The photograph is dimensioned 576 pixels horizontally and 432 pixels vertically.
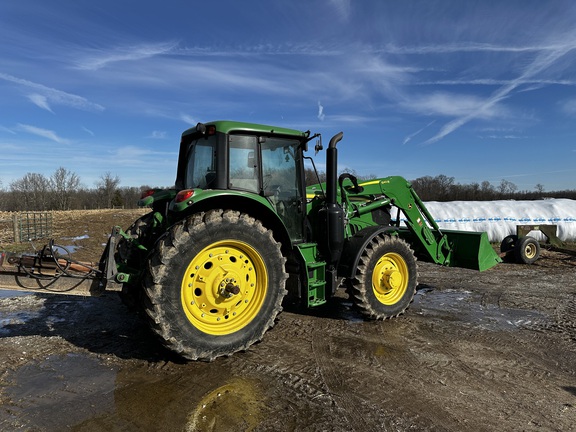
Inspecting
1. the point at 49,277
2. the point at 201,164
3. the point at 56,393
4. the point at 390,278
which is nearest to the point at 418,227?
the point at 390,278

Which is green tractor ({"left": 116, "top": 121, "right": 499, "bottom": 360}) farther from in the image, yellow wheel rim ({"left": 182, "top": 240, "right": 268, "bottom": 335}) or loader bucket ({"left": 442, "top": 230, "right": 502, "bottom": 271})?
loader bucket ({"left": 442, "top": 230, "right": 502, "bottom": 271})

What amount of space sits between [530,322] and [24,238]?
66.3 feet

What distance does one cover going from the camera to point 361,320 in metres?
5.30

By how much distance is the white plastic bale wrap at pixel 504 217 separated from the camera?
1402 centimetres

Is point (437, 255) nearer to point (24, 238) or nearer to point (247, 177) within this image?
point (247, 177)

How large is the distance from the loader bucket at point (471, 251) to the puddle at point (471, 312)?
582 millimetres

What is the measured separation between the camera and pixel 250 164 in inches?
177

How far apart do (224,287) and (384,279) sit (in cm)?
249

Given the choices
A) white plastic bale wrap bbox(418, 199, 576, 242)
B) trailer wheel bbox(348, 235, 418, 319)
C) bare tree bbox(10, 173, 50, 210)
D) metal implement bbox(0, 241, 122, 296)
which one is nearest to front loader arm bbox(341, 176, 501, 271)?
trailer wheel bbox(348, 235, 418, 319)

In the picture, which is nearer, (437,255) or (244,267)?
(244,267)

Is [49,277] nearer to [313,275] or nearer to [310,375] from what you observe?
[310,375]

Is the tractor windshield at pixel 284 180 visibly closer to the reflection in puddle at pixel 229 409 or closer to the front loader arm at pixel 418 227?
the front loader arm at pixel 418 227

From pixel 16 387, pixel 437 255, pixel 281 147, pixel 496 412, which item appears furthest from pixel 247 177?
pixel 437 255

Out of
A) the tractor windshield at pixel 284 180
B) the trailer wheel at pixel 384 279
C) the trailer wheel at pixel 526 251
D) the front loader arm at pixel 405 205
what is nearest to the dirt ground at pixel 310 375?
the trailer wheel at pixel 384 279
